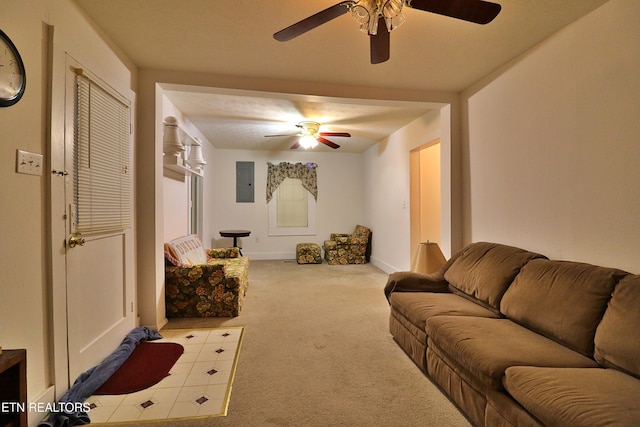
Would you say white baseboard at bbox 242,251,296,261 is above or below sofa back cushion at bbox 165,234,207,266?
below

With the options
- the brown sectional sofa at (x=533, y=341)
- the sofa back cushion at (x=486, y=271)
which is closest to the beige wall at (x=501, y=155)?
the sofa back cushion at (x=486, y=271)

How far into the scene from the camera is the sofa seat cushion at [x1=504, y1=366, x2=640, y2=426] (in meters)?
1.04

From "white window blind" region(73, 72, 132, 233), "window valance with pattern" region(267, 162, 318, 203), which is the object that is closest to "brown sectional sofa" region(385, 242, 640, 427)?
"white window blind" region(73, 72, 132, 233)

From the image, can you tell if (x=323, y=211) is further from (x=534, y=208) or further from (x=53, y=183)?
(x=53, y=183)

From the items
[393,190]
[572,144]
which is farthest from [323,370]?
[393,190]

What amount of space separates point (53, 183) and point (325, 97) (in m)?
2.42

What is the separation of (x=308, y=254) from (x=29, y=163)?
521 centimetres

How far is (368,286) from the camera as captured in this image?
4.58 meters

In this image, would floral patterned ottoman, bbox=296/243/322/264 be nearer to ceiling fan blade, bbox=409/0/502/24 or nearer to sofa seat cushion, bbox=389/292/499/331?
sofa seat cushion, bbox=389/292/499/331

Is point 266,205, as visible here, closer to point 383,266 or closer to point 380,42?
point 383,266

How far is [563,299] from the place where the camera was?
1714 mm

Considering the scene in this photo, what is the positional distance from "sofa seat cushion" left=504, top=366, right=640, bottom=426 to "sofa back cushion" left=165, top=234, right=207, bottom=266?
319 centimetres

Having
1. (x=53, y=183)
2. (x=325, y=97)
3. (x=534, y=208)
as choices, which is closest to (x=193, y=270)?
(x=53, y=183)

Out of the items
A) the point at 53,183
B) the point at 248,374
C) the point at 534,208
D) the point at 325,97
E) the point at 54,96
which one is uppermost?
the point at 325,97
